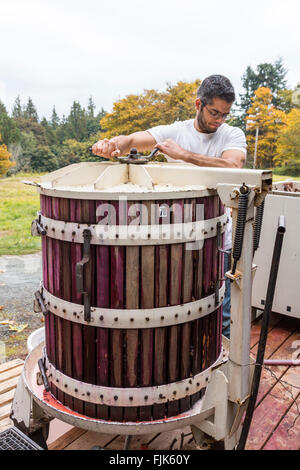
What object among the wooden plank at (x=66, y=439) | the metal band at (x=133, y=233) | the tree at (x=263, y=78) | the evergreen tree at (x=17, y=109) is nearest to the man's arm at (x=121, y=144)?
the metal band at (x=133, y=233)

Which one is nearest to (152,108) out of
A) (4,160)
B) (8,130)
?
(4,160)

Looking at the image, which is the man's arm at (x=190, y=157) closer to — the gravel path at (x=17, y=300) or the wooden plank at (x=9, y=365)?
the wooden plank at (x=9, y=365)

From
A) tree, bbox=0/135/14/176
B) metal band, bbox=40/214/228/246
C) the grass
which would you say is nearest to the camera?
metal band, bbox=40/214/228/246

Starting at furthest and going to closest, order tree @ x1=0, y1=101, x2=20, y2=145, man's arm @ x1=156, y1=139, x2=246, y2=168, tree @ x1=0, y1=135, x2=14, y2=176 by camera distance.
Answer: tree @ x1=0, y1=101, x2=20, y2=145
tree @ x1=0, y1=135, x2=14, y2=176
man's arm @ x1=156, y1=139, x2=246, y2=168

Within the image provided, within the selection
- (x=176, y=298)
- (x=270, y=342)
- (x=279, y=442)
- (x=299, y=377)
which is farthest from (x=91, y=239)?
(x=270, y=342)

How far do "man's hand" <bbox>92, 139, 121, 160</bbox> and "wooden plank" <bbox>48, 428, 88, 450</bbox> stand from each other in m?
1.71

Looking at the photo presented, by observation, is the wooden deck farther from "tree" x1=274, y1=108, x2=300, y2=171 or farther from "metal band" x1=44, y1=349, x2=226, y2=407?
"tree" x1=274, y1=108, x2=300, y2=171

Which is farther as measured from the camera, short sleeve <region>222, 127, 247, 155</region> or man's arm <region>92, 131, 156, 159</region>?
short sleeve <region>222, 127, 247, 155</region>

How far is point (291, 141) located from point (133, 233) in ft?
55.5

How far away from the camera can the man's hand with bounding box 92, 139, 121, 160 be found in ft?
7.66

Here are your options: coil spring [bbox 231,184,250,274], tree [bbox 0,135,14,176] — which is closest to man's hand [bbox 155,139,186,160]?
coil spring [bbox 231,184,250,274]

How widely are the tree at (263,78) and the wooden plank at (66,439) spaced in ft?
103

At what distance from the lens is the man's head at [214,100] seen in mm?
2459
